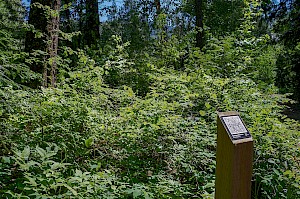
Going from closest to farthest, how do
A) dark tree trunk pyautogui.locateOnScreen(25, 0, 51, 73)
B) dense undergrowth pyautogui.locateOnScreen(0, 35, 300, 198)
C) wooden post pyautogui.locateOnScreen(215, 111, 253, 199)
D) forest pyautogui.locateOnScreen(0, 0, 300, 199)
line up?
wooden post pyautogui.locateOnScreen(215, 111, 253, 199)
forest pyautogui.locateOnScreen(0, 0, 300, 199)
dense undergrowth pyautogui.locateOnScreen(0, 35, 300, 198)
dark tree trunk pyautogui.locateOnScreen(25, 0, 51, 73)

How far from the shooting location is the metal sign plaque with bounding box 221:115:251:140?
5.80 ft

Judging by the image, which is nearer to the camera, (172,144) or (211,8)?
(172,144)

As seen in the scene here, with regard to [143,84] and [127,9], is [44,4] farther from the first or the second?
[127,9]

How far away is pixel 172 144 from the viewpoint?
3281 mm

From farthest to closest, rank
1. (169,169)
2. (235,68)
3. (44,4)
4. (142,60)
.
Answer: (142,60)
(235,68)
(44,4)
(169,169)

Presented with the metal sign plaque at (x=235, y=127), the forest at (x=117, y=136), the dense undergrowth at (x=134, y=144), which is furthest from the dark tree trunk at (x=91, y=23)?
the metal sign plaque at (x=235, y=127)

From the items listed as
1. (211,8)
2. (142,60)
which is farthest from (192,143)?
(211,8)

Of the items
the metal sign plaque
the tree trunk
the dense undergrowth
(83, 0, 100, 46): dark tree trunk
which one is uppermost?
(83, 0, 100, 46): dark tree trunk

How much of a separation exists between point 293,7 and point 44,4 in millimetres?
8459

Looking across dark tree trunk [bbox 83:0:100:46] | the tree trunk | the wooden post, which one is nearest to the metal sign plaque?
the wooden post

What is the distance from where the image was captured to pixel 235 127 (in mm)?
1816

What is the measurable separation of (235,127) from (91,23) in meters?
7.76

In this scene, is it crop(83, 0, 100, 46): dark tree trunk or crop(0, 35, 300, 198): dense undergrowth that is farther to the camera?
crop(83, 0, 100, 46): dark tree trunk

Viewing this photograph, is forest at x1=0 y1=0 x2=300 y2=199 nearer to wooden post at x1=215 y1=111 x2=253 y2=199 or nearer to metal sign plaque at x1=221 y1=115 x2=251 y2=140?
wooden post at x1=215 y1=111 x2=253 y2=199
